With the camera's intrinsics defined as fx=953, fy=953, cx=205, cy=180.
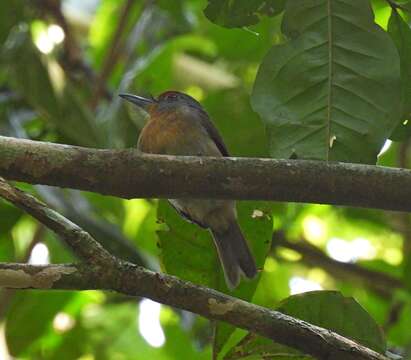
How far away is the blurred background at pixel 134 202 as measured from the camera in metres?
3.86

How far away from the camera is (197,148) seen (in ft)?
11.6

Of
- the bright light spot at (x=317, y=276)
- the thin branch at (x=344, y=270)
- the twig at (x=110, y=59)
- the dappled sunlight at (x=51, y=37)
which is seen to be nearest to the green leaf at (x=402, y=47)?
the thin branch at (x=344, y=270)

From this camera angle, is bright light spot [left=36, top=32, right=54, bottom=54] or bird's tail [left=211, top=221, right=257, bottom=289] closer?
bird's tail [left=211, top=221, right=257, bottom=289]

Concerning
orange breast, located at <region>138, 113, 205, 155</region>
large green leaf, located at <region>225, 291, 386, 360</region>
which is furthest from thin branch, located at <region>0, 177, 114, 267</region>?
orange breast, located at <region>138, 113, 205, 155</region>

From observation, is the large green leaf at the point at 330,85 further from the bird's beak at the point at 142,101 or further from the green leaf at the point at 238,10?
the bird's beak at the point at 142,101

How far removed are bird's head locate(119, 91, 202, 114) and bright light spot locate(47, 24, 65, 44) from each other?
121 cm

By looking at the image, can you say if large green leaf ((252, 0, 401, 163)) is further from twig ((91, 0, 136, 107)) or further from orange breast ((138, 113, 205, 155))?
twig ((91, 0, 136, 107))

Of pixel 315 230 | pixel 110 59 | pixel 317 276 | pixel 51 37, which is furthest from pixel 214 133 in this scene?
pixel 315 230

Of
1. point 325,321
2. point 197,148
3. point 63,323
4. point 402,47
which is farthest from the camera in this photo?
point 63,323

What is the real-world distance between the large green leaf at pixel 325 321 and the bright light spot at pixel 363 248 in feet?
11.1

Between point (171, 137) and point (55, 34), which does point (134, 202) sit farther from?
point (171, 137)

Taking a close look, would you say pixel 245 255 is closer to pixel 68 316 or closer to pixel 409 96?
pixel 409 96

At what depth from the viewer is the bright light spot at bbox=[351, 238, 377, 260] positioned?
5847 millimetres

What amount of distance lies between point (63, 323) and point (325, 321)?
99.2 inches
